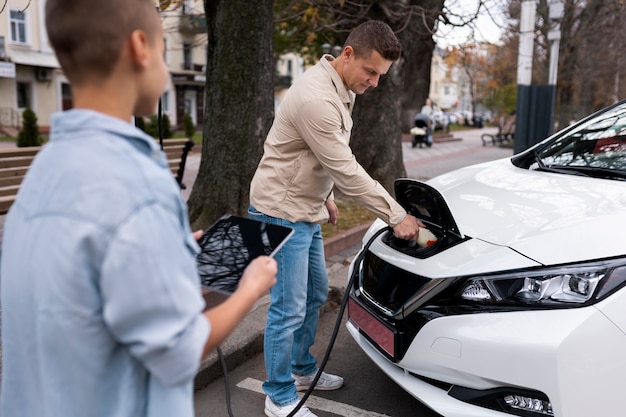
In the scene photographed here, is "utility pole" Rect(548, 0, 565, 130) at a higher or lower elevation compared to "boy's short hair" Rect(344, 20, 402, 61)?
higher

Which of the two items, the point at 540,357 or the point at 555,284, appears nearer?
the point at 540,357

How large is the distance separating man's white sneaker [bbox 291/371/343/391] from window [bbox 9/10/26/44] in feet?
108

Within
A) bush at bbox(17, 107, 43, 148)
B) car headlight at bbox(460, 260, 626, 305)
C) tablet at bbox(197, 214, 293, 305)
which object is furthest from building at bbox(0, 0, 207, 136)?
tablet at bbox(197, 214, 293, 305)

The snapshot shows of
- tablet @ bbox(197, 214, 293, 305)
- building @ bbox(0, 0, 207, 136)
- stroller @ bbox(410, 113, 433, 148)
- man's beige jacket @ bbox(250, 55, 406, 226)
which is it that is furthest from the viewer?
building @ bbox(0, 0, 207, 136)

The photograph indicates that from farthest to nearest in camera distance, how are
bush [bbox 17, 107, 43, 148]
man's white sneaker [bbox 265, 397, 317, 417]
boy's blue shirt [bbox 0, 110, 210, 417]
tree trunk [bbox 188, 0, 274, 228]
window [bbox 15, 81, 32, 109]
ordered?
window [bbox 15, 81, 32, 109], bush [bbox 17, 107, 43, 148], tree trunk [bbox 188, 0, 274, 228], man's white sneaker [bbox 265, 397, 317, 417], boy's blue shirt [bbox 0, 110, 210, 417]

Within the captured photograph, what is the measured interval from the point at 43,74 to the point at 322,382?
34.2 metres

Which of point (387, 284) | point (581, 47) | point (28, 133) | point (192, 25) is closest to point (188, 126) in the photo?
point (192, 25)

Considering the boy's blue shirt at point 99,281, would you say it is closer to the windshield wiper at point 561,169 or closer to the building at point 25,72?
the windshield wiper at point 561,169

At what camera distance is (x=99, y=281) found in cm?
111

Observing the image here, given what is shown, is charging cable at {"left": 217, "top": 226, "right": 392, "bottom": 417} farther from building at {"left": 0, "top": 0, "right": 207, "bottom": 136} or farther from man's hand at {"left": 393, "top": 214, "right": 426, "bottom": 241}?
building at {"left": 0, "top": 0, "right": 207, "bottom": 136}

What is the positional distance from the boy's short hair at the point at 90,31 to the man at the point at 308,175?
1.54m

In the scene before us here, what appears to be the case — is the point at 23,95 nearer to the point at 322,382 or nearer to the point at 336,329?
the point at 322,382

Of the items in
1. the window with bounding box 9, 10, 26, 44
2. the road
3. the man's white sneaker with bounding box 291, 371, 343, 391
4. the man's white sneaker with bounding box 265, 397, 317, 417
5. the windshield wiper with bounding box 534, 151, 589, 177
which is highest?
the window with bounding box 9, 10, 26, 44

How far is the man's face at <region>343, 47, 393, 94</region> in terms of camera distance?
277 centimetres
